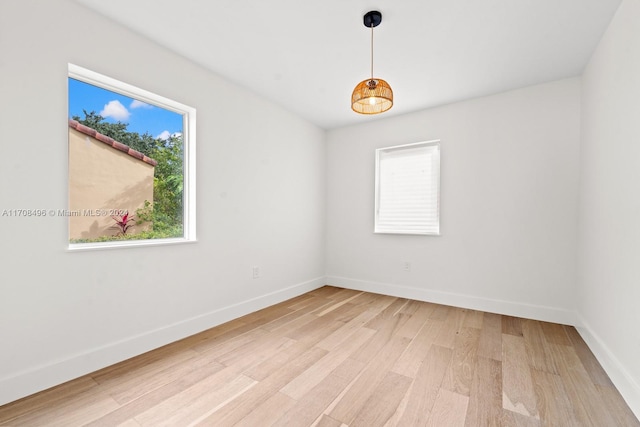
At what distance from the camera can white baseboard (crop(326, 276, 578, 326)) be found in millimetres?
2891

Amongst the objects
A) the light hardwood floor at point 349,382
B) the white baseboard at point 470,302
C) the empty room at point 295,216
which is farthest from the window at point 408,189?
the light hardwood floor at point 349,382

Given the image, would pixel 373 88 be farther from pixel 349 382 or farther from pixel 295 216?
pixel 295 216

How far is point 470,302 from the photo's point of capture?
10.9 feet

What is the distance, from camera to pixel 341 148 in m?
4.44

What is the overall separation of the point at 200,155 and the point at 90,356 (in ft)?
5.85

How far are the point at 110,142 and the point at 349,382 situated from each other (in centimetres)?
255

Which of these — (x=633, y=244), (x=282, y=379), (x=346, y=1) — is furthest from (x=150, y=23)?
(x=633, y=244)

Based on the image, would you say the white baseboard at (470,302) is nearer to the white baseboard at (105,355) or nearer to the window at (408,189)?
the window at (408,189)

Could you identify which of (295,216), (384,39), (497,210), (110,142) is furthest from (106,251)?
(497,210)

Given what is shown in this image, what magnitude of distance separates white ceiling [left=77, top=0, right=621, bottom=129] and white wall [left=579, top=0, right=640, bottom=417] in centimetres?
30

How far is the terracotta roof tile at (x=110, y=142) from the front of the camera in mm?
2027

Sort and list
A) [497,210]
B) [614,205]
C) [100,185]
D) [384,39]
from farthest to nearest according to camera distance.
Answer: [497,210], [384,39], [100,185], [614,205]

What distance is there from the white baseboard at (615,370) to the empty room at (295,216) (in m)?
0.02

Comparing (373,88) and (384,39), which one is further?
(384,39)
